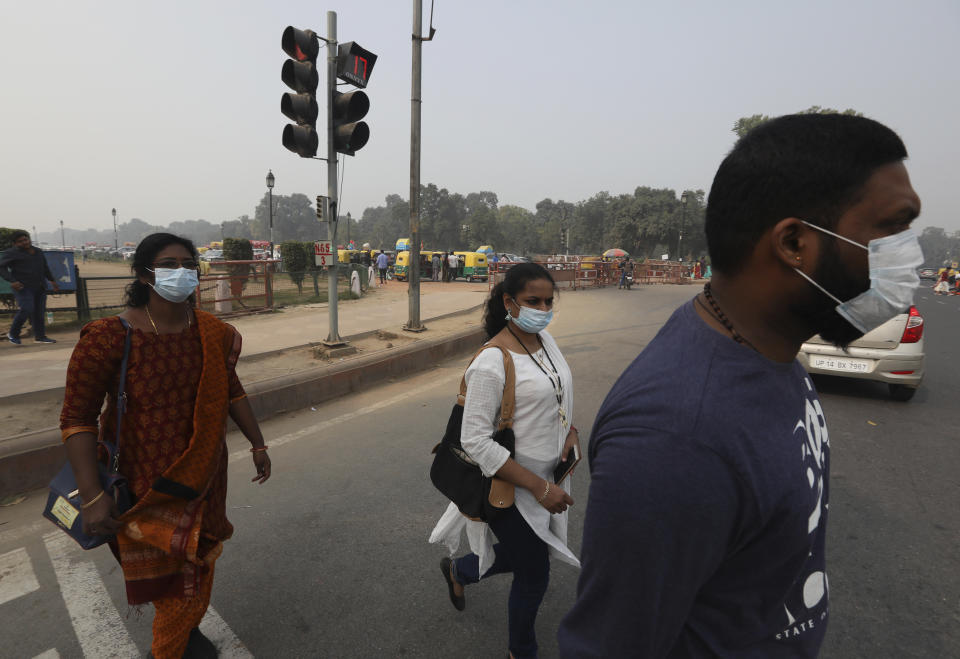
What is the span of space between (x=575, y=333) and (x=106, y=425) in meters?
9.64

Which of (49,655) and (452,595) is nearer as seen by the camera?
(49,655)

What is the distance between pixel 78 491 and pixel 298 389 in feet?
12.5

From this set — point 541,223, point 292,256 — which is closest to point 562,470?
point 292,256

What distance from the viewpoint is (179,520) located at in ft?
6.54

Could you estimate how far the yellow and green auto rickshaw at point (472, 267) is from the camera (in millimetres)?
28656

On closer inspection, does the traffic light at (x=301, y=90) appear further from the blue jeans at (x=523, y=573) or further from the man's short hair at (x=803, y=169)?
the man's short hair at (x=803, y=169)

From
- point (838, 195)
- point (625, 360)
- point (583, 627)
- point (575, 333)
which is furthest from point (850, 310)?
point (575, 333)

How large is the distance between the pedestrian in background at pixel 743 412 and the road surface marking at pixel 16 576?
3104 millimetres

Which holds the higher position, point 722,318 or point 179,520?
point 722,318

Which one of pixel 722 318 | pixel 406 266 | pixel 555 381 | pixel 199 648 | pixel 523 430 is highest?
pixel 722 318

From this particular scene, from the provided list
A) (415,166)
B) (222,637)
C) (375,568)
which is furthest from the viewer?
(415,166)

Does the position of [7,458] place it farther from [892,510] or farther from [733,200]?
[892,510]

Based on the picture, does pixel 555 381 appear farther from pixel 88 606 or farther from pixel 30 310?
pixel 30 310

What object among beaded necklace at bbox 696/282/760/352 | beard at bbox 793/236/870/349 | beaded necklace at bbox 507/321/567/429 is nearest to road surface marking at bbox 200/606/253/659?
beaded necklace at bbox 507/321/567/429
